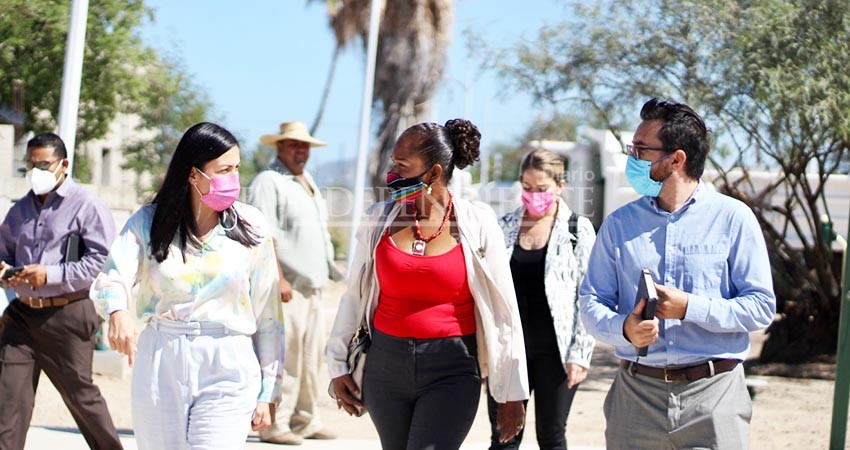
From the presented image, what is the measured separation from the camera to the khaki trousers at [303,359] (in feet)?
23.6

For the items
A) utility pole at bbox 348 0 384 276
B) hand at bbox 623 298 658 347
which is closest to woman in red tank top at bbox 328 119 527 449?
hand at bbox 623 298 658 347

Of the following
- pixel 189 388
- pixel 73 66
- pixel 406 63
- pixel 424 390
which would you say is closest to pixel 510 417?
pixel 424 390

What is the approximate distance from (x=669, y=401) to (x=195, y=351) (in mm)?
A: 1790

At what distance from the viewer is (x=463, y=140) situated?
13.5ft

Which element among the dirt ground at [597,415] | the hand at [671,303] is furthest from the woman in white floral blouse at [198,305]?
the dirt ground at [597,415]

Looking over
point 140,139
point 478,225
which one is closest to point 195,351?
point 478,225

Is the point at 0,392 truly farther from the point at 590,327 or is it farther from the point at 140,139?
the point at 140,139

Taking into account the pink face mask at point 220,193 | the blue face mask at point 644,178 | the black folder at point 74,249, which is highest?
the blue face mask at point 644,178

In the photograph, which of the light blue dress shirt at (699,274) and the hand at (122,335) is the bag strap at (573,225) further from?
the hand at (122,335)

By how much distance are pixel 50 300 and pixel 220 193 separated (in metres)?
2.17

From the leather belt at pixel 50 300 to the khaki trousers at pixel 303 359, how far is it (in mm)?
1944

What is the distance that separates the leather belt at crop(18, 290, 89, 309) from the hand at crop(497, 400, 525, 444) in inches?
109

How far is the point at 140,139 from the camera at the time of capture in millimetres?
13391

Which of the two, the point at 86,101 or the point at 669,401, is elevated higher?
the point at 86,101
